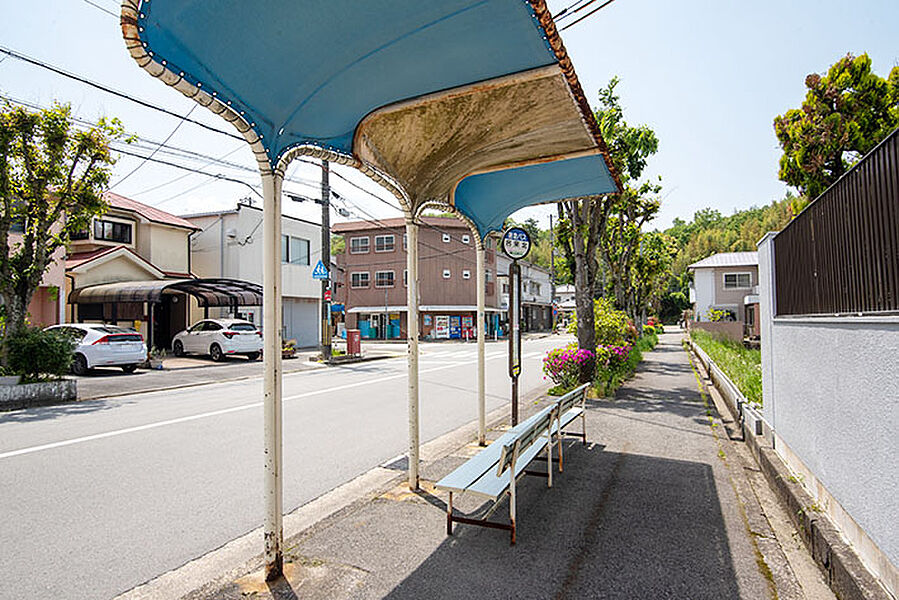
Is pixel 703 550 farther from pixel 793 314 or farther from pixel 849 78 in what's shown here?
pixel 849 78

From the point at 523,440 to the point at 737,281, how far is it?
1734 inches

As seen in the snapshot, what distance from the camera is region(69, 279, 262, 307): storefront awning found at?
20047mm

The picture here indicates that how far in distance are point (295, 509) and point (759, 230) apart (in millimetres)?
79305

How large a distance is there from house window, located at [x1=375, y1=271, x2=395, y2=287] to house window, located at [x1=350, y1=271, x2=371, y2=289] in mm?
893

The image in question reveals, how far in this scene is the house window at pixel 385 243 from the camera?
148 feet

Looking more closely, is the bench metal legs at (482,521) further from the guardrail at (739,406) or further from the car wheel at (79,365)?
the car wheel at (79,365)

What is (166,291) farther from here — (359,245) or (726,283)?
(726,283)

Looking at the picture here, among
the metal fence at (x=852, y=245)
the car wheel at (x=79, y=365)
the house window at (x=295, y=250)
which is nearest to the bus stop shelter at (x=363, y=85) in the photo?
the metal fence at (x=852, y=245)

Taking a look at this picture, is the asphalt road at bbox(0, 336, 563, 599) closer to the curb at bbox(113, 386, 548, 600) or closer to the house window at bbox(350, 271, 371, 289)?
the curb at bbox(113, 386, 548, 600)

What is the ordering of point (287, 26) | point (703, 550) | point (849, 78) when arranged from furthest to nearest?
point (849, 78) < point (703, 550) < point (287, 26)

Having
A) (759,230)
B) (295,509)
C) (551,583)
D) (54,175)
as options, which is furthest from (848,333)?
(759,230)

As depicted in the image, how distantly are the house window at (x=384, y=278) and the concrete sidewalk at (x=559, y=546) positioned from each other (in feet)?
129

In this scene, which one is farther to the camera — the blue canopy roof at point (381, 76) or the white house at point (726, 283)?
the white house at point (726, 283)

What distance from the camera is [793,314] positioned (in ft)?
17.5
